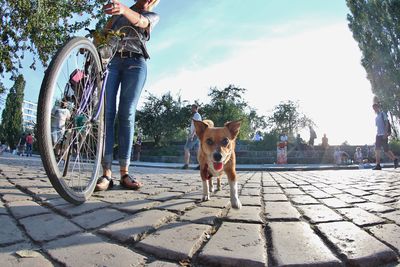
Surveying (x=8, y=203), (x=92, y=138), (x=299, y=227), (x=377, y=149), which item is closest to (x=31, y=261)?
(x=8, y=203)

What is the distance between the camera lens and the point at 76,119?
2.77 m

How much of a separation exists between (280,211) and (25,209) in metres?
2.04

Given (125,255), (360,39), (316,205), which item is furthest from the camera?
(360,39)

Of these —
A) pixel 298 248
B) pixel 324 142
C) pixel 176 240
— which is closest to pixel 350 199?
pixel 298 248

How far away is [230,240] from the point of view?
174cm

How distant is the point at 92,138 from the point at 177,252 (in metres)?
2.06

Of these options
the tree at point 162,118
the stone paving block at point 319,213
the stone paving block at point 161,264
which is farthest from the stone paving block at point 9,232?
the tree at point 162,118

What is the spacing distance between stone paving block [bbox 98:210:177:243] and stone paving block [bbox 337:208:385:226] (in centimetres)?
136

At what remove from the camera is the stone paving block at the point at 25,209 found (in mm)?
2164

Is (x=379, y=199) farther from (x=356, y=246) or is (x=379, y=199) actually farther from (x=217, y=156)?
(x=356, y=246)

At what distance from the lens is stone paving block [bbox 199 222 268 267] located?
1428 mm

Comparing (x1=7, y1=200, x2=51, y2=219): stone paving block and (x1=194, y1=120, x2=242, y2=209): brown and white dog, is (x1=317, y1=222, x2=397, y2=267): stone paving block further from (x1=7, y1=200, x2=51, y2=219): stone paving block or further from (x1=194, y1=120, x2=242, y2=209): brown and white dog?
(x1=7, y1=200, x2=51, y2=219): stone paving block

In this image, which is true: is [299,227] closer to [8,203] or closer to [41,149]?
[41,149]

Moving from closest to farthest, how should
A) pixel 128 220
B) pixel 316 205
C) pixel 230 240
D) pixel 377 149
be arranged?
pixel 230 240 → pixel 128 220 → pixel 316 205 → pixel 377 149
